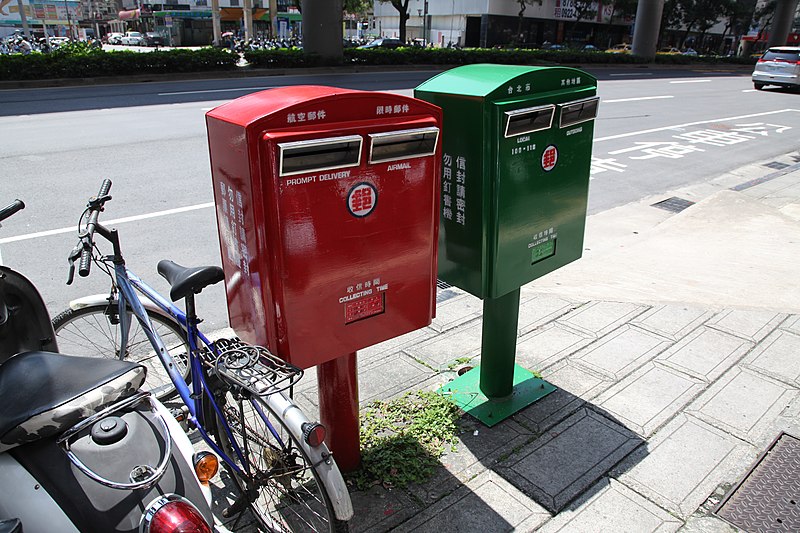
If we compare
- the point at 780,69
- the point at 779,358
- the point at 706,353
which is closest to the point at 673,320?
the point at 706,353

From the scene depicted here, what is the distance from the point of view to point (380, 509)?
109 inches

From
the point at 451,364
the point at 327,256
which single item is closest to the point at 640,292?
the point at 451,364

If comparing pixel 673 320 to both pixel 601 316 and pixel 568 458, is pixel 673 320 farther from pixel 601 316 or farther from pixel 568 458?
pixel 568 458

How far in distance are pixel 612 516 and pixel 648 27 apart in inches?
1440

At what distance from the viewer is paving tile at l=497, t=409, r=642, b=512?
9.59ft

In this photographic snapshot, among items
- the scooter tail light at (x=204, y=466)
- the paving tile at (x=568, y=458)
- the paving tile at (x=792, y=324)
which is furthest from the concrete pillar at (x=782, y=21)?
the scooter tail light at (x=204, y=466)

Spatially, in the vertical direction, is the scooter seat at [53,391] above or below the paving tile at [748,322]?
above

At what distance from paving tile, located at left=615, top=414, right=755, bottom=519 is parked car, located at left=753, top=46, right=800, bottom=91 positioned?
23371 mm

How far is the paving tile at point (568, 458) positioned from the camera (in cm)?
292

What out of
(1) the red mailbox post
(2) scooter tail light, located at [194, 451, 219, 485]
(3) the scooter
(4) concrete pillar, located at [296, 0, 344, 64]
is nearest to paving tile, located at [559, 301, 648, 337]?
(1) the red mailbox post

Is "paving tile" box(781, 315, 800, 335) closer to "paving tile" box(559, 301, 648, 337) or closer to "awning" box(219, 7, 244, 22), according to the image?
"paving tile" box(559, 301, 648, 337)

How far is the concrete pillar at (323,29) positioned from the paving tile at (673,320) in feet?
68.7

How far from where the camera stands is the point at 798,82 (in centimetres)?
2180

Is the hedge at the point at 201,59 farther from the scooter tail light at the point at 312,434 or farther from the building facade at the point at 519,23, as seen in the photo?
the scooter tail light at the point at 312,434
